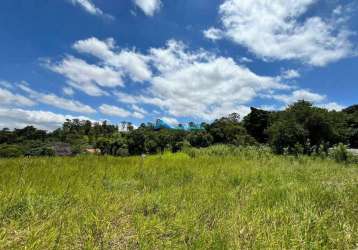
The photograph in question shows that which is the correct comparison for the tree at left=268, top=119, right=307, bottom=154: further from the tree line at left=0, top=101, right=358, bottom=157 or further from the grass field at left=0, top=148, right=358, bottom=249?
the grass field at left=0, top=148, right=358, bottom=249

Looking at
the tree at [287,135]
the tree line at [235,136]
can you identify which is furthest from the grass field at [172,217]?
the tree at [287,135]

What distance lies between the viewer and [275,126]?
19750mm

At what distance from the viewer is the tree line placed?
18.8 m

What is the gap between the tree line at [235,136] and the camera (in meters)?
18.8

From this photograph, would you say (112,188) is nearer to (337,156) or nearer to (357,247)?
(357,247)

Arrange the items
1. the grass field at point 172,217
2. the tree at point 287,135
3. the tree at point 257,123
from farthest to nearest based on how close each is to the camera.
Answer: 1. the tree at point 257,123
2. the tree at point 287,135
3. the grass field at point 172,217

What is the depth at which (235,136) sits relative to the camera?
36.8 meters

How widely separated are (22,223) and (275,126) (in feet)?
62.6

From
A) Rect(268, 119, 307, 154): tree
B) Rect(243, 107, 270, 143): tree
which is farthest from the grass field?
Rect(243, 107, 270, 143): tree

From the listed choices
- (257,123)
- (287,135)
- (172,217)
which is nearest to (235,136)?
(257,123)

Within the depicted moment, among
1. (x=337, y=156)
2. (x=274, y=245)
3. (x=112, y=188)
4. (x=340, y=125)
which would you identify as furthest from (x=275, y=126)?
(x=274, y=245)

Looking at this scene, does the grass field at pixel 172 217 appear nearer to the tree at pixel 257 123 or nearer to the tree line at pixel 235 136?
the tree line at pixel 235 136

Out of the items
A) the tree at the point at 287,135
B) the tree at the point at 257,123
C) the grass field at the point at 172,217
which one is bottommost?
the grass field at the point at 172,217

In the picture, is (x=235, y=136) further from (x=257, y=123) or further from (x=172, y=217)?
(x=172, y=217)
